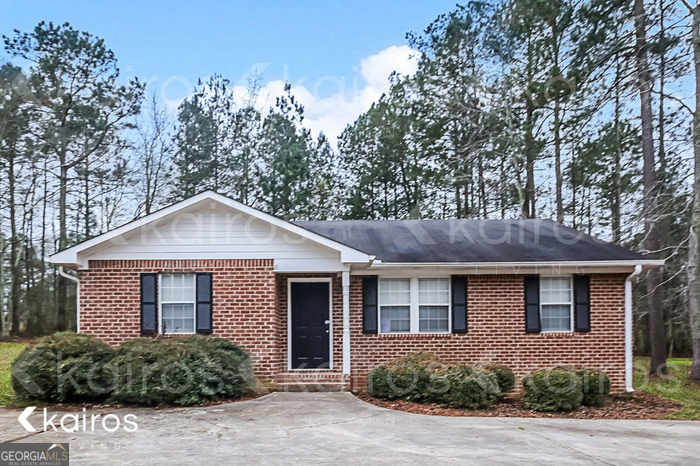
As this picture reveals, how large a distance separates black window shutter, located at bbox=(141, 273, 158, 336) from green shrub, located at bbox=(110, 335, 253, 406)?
995 millimetres

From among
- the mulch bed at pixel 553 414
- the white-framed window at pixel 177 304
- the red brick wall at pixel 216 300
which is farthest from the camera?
the white-framed window at pixel 177 304

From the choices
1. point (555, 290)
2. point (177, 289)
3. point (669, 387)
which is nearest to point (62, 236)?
point (177, 289)

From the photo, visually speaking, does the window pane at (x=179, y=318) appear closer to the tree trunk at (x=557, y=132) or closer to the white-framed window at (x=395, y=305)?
the white-framed window at (x=395, y=305)

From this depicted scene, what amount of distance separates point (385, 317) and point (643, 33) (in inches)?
443

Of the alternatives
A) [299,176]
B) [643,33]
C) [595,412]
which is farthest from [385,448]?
[299,176]

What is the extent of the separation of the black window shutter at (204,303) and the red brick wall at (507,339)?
2.94m

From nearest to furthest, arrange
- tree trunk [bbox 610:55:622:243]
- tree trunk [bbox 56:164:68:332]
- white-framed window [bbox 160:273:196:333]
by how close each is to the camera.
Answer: white-framed window [bbox 160:273:196:333], tree trunk [bbox 610:55:622:243], tree trunk [bbox 56:164:68:332]

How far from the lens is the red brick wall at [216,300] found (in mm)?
11859

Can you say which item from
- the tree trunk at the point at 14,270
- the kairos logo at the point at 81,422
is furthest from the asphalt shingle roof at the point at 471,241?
the tree trunk at the point at 14,270

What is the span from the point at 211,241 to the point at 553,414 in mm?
7143

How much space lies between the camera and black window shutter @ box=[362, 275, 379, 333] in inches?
497

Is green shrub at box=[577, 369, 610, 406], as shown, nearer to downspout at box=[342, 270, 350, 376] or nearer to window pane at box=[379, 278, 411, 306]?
window pane at box=[379, 278, 411, 306]

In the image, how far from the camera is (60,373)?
33.0 ft

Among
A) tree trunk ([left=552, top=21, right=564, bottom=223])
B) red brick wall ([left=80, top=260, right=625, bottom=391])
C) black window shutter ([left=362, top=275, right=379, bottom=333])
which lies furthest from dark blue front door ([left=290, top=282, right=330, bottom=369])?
tree trunk ([left=552, top=21, right=564, bottom=223])
